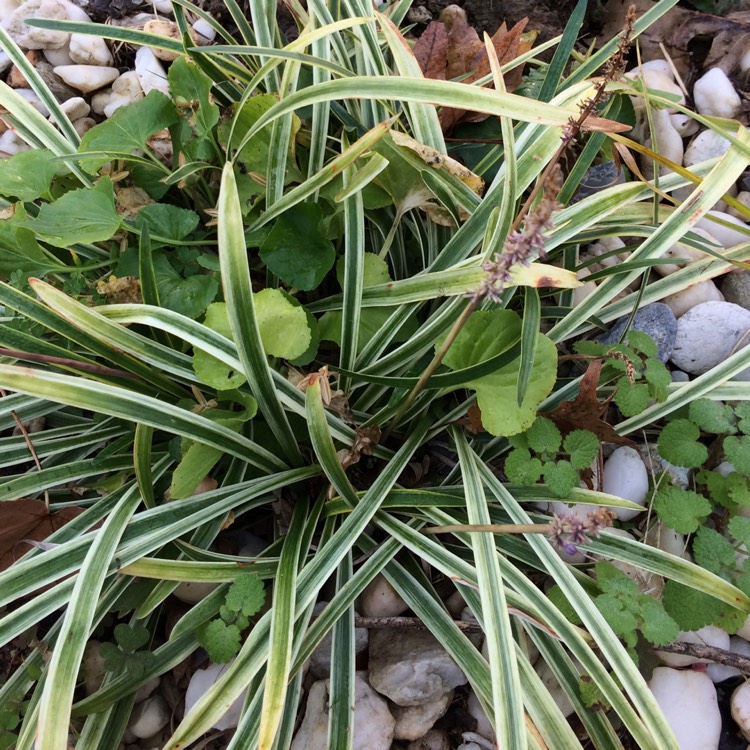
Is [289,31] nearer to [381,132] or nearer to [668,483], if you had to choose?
[381,132]

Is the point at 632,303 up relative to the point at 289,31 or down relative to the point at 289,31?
down

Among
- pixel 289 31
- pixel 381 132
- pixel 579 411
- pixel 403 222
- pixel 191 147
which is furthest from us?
pixel 289 31

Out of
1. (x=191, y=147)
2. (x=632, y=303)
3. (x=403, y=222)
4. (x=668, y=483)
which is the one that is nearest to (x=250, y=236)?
(x=191, y=147)

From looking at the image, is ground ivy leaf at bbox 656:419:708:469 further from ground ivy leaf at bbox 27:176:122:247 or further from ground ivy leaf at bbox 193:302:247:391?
ground ivy leaf at bbox 27:176:122:247

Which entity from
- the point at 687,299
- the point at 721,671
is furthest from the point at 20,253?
the point at 721,671

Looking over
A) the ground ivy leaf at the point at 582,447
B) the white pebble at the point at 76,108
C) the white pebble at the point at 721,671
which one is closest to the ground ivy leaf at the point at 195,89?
the white pebble at the point at 76,108

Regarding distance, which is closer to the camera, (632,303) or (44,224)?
(44,224)

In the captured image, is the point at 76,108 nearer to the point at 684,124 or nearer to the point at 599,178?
the point at 599,178

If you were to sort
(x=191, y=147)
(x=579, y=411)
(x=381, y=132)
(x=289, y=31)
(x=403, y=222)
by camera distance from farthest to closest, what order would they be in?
(x=289, y=31) < (x=403, y=222) < (x=191, y=147) < (x=579, y=411) < (x=381, y=132)

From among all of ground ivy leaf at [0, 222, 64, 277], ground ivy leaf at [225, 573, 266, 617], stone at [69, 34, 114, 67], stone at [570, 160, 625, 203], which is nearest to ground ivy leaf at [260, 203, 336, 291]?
ground ivy leaf at [0, 222, 64, 277]
